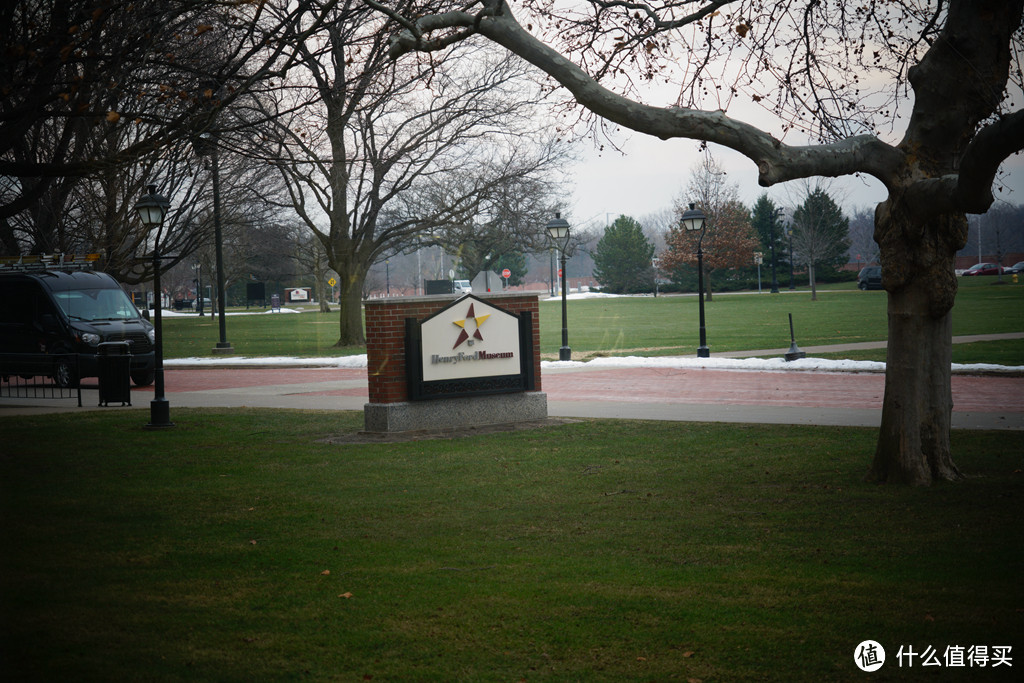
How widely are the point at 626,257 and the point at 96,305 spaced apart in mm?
85888

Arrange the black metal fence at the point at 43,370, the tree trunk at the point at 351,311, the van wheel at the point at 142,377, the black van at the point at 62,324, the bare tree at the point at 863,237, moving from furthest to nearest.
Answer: the bare tree at the point at 863,237 → the tree trunk at the point at 351,311 → the van wheel at the point at 142,377 → the black van at the point at 62,324 → the black metal fence at the point at 43,370

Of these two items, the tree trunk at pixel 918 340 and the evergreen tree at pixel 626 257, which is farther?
the evergreen tree at pixel 626 257

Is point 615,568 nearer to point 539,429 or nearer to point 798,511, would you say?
point 798,511

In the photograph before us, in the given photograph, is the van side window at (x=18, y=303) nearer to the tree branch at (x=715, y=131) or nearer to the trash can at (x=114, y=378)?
the trash can at (x=114, y=378)

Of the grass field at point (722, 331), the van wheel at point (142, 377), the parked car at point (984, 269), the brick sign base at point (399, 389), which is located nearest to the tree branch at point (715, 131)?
the brick sign base at point (399, 389)

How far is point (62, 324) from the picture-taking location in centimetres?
2097

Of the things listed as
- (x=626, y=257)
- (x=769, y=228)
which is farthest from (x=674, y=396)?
(x=626, y=257)

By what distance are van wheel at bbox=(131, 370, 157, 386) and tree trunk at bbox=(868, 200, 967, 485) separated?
1830 cm

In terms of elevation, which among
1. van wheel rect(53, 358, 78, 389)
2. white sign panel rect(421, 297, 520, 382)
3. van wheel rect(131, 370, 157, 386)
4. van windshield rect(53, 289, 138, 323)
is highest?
van windshield rect(53, 289, 138, 323)

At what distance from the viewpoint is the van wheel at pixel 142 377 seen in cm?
2204

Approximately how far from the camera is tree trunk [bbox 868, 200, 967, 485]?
8.08 metres

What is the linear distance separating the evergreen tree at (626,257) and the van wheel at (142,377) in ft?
Answer: 275

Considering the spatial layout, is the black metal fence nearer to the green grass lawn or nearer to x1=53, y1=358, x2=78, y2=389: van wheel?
x1=53, y1=358, x2=78, y2=389: van wheel

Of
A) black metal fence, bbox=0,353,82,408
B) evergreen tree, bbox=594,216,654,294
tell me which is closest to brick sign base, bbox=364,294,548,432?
black metal fence, bbox=0,353,82,408
